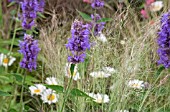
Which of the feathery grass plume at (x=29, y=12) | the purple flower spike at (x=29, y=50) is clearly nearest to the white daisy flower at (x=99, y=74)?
the purple flower spike at (x=29, y=50)

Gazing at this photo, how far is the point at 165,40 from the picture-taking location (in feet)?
7.64

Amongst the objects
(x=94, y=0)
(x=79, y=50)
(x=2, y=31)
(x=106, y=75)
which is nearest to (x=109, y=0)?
(x=2, y=31)

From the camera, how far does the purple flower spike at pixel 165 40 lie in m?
2.30

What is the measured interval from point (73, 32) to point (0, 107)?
91 cm

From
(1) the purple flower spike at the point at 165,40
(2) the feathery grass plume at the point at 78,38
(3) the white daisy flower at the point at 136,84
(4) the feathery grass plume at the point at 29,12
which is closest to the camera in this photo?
(2) the feathery grass plume at the point at 78,38

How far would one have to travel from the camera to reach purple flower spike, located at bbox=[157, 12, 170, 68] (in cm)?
230

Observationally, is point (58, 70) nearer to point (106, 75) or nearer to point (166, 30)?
point (106, 75)

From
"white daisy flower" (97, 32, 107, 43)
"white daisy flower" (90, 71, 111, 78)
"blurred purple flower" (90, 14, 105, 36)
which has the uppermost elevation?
"blurred purple flower" (90, 14, 105, 36)

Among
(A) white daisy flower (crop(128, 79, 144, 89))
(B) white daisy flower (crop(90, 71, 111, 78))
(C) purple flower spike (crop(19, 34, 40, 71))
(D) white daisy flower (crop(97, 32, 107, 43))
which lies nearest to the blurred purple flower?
(D) white daisy flower (crop(97, 32, 107, 43))

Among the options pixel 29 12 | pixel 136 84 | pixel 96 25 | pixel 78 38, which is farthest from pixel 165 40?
pixel 29 12

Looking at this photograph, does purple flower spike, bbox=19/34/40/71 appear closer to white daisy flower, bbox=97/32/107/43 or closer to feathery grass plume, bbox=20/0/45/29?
feathery grass plume, bbox=20/0/45/29

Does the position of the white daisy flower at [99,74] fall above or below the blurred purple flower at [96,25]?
below

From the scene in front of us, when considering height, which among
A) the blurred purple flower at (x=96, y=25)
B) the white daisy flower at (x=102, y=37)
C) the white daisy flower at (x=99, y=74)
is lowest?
the white daisy flower at (x=99, y=74)

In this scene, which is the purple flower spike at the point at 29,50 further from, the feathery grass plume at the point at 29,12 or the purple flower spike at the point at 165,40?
the purple flower spike at the point at 165,40
